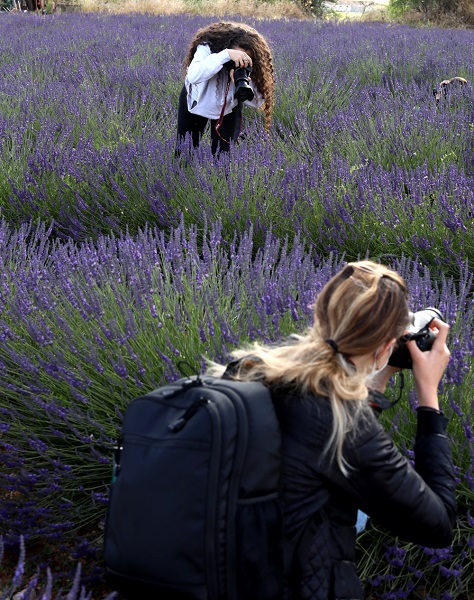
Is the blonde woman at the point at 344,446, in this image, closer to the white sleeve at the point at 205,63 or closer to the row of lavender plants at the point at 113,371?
the row of lavender plants at the point at 113,371

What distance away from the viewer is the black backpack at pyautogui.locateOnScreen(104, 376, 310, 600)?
1.44 meters

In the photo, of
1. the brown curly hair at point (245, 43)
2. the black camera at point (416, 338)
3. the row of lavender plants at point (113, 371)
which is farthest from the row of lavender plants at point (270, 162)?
the black camera at point (416, 338)

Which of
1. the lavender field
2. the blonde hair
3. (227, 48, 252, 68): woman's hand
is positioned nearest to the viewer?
the blonde hair

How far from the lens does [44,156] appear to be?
452cm

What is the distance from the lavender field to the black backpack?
0.15m

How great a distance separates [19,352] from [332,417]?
143cm

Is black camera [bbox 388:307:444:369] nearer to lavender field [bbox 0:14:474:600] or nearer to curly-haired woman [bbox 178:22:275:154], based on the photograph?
lavender field [bbox 0:14:474:600]

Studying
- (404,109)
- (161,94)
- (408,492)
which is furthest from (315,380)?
(161,94)

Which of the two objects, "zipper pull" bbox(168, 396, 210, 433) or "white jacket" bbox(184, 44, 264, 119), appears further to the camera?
"white jacket" bbox(184, 44, 264, 119)

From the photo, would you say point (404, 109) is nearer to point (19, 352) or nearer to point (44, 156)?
point (44, 156)

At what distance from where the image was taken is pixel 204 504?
143 cm

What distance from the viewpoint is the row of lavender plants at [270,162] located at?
3.62 metres

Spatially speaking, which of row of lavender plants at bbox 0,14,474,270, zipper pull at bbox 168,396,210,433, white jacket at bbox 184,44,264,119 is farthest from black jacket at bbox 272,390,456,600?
white jacket at bbox 184,44,264,119

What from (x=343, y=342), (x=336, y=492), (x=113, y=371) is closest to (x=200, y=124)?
(x=113, y=371)
